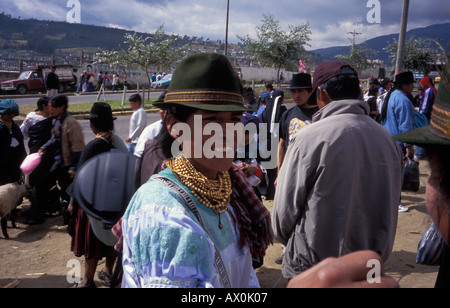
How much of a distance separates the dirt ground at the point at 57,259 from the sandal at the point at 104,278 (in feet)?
0.25

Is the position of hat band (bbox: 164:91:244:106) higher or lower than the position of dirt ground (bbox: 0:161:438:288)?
higher

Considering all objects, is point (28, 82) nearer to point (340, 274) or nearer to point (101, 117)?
point (101, 117)

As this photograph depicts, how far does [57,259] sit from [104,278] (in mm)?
984

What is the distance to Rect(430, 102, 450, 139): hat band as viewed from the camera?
1.06 m

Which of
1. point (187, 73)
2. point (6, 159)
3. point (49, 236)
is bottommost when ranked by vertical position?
point (49, 236)

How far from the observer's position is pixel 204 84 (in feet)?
4.71

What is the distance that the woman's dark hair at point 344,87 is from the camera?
2.58 metres

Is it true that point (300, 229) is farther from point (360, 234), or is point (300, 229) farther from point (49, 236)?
point (49, 236)

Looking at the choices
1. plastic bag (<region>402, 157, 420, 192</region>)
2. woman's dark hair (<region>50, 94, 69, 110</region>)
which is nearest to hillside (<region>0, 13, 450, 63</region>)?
plastic bag (<region>402, 157, 420, 192</region>)

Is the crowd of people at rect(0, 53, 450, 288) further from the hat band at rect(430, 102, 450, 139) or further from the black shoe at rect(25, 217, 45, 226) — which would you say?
the black shoe at rect(25, 217, 45, 226)

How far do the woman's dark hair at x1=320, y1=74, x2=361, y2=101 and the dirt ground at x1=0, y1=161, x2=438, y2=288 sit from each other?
234 cm
